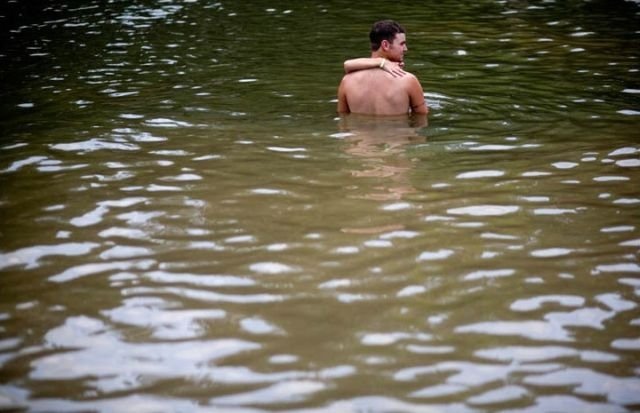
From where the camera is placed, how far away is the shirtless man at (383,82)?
30.4 ft

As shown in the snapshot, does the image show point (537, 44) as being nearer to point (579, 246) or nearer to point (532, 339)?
point (579, 246)

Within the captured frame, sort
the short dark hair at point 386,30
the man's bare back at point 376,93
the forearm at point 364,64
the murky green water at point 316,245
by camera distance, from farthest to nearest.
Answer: the man's bare back at point 376,93, the forearm at point 364,64, the short dark hair at point 386,30, the murky green water at point 316,245

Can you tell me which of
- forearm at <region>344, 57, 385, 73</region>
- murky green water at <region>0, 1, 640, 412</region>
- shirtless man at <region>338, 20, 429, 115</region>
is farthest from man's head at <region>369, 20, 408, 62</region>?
murky green water at <region>0, 1, 640, 412</region>

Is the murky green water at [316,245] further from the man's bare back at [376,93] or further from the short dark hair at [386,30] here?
the short dark hair at [386,30]

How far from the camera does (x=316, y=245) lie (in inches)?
228

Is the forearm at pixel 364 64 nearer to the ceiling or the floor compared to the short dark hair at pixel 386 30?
nearer to the floor

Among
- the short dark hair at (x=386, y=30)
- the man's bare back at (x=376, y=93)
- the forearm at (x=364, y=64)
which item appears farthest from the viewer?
the man's bare back at (x=376, y=93)

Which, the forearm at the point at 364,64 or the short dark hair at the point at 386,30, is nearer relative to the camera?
the short dark hair at the point at 386,30

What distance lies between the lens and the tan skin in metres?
9.35

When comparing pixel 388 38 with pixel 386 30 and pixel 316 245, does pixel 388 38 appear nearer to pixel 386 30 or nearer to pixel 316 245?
pixel 386 30

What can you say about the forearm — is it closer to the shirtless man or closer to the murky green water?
the shirtless man

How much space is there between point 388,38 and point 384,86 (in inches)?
25.3

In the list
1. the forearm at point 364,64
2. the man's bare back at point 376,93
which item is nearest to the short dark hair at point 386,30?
the forearm at point 364,64

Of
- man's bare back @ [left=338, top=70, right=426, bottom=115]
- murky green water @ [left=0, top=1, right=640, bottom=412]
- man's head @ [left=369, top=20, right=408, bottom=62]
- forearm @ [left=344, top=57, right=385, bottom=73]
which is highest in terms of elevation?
man's head @ [left=369, top=20, right=408, bottom=62]
